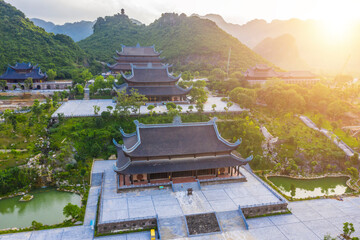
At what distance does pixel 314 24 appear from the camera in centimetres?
16312

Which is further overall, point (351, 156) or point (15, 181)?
point (351, 156)

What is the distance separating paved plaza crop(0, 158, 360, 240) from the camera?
21.7m

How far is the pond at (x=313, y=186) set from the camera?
101ft

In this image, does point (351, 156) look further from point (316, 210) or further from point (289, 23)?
point (289, 23)

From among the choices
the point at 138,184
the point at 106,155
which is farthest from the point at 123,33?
the point at 138,184

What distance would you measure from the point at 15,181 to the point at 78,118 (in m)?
16.0

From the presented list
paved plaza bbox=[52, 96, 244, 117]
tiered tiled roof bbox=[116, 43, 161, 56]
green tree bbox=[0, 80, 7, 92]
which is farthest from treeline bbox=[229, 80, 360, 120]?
green tree bbox=[0, 80, 7, 92]

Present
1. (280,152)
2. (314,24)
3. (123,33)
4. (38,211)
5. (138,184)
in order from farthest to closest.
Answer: (314,24) < (123,33) < (280,152) < (138,184) < (38,211)

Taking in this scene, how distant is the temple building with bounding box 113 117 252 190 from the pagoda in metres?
47.9

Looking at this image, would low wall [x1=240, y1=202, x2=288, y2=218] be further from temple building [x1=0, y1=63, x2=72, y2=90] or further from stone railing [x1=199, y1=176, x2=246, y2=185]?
temple building [x1=0, y1=63, x2=72, y2=90]

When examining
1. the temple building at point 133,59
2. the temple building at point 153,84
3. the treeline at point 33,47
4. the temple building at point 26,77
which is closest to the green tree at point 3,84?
the temple building at point 26,77

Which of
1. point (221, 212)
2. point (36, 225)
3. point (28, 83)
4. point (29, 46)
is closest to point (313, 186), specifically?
point (221, 212)

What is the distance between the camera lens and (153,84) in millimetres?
53219

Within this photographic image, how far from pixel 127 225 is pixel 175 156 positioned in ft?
30.5
